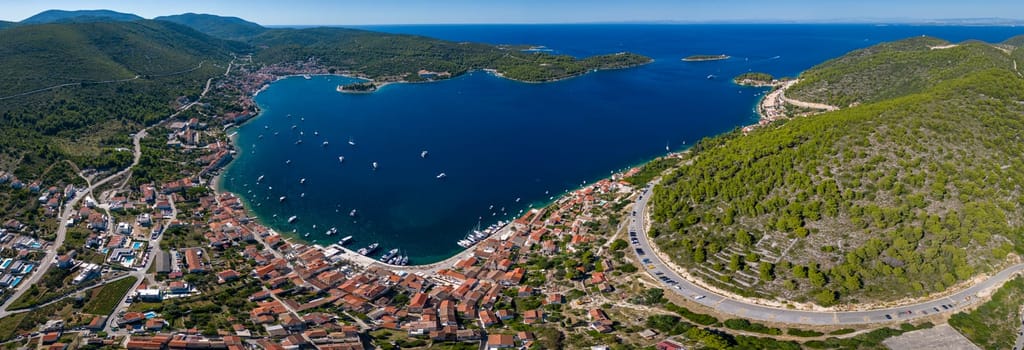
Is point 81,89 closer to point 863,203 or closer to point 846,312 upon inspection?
point 846,312

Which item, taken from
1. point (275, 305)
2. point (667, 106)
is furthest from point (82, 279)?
point (667, 106)

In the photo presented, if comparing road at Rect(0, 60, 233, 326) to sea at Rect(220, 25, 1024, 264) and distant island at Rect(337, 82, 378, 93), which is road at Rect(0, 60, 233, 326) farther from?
distant island at Rect(337, 82, 378, 93)

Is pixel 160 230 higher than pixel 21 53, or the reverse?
pixel 21 53

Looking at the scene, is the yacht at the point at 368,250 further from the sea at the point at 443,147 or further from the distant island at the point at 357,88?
the distant island at the point at 357,88

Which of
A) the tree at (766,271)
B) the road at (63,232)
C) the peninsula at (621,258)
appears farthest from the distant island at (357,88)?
the tree at (766,271)

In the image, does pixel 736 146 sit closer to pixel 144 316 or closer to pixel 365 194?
pixel 365 194

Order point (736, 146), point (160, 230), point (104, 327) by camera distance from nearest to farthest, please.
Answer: point (104, 327) → point (160, 230) → point (736, 146)
